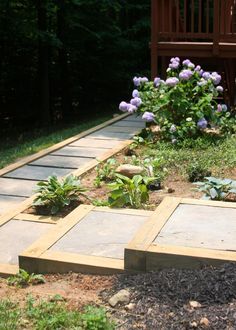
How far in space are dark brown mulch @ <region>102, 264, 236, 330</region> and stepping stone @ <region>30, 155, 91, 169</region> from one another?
3260 millimetres

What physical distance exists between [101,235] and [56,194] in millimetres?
1111

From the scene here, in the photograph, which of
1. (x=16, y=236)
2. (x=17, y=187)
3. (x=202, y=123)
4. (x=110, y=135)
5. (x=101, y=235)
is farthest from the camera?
(x=110, y=135)

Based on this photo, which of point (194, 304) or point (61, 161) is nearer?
point (194, 304)

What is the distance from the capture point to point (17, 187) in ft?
17.9

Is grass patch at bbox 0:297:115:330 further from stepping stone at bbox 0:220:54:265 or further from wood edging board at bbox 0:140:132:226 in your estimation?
wood edging board at bbox 0:140:132:226

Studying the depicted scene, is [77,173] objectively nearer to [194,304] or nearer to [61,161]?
[61,161]

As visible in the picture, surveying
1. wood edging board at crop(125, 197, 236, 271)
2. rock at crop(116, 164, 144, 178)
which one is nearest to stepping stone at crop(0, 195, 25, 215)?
rock at crop(116, 164, 144, 178)

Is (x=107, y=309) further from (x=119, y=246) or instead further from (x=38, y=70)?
(x=38, y=70)

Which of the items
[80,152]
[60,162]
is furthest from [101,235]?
[80,152]

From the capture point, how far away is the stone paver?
7.30m

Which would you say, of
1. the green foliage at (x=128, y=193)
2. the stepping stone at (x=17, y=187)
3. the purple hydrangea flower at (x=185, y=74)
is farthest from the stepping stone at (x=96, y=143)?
the green foliage at (x=128, y=193)

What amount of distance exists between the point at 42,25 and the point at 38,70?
1.60 meters

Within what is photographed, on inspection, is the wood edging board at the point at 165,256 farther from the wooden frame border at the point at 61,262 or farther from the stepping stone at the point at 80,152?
the stepping stone at the point at 80,152

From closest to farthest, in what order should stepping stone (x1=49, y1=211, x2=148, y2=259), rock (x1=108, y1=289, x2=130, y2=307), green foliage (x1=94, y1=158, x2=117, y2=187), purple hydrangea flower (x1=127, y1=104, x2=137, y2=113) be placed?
rock (x1=108, y1=289, x2=130, y2=307) < stepping stone (x1=49, y1=211, x2=148, y2=259) < green foliage (x1=94, y1=158, x2=117, y2=187) < purple hydrangea flower (x1=127, y1=104, x2=137, y2=113)
